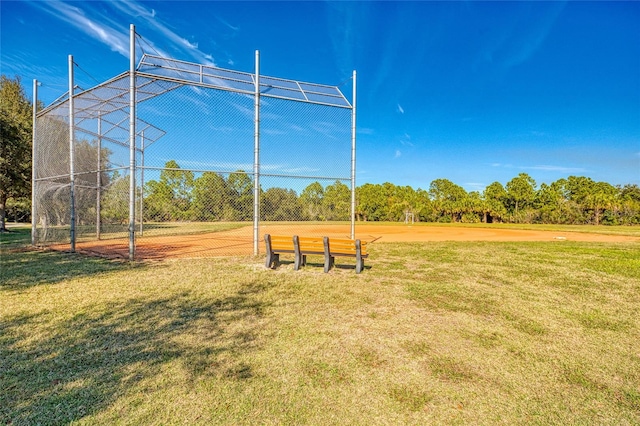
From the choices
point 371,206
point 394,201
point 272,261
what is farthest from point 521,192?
point 272,261

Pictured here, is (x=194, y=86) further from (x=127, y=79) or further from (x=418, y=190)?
(x=418, y=190)

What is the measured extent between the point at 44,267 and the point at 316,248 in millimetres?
5951

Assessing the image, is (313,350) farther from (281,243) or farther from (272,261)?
(272,261)

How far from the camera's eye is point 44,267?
7023mm

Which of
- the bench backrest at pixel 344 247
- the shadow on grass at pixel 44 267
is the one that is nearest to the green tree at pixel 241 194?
the shadow on grass at pixel 44 267

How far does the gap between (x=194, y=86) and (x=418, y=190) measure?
189 ft

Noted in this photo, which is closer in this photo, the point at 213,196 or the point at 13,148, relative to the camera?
the point at 213,196

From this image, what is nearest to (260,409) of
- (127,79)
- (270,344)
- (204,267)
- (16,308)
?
(270,344)

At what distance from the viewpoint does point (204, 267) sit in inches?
289

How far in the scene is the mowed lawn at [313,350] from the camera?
7.60ft

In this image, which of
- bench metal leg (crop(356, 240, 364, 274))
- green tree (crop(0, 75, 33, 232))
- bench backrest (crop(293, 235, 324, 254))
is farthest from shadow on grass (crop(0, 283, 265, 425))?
green tree (crop(0, 75, 33, 232))

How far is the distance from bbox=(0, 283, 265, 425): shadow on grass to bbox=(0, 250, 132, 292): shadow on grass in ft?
7.64

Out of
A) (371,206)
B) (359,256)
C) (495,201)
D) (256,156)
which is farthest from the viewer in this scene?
(495,201)

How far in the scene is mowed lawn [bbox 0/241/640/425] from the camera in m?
2.32
